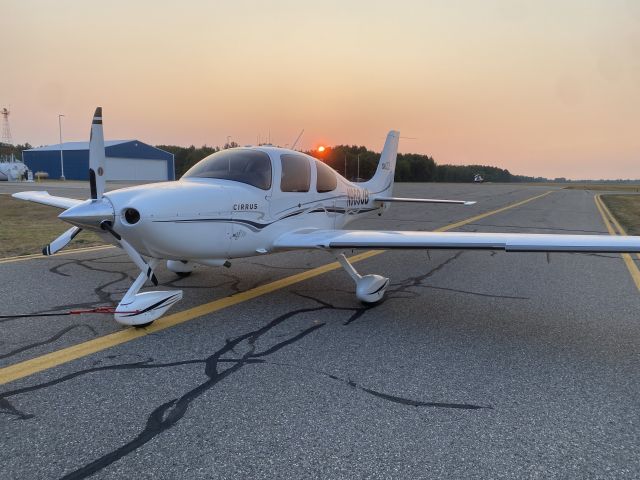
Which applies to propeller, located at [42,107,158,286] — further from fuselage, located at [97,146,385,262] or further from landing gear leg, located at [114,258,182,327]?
landing gear leg, located at [114,258,182,327]

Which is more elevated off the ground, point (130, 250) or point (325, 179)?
point (325, 179)

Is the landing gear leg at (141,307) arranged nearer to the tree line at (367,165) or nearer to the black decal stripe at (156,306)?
the black decal stripe at (156,306)

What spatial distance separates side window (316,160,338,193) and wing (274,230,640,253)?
96cm

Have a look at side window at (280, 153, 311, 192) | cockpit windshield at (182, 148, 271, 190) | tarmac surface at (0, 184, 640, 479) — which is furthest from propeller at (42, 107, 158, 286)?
side window at (280, 153, 311, 192)

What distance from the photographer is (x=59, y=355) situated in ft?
12.4

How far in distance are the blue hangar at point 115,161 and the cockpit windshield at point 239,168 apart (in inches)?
2144

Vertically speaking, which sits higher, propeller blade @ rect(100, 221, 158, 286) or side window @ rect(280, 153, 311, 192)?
side window @ rect(280, 153, 311, 192)

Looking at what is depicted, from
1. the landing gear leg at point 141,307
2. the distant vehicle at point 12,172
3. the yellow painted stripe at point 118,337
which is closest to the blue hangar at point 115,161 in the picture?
the distant vehicle at point 12,172

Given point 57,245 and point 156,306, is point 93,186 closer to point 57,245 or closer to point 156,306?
point 57,245

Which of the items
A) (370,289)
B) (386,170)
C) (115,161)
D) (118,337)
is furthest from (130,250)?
(115,161)

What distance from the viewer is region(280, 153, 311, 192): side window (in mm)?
6184

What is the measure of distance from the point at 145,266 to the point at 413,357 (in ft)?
9.47

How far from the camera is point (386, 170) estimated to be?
10.5 meters

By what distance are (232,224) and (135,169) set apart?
2355 inches
